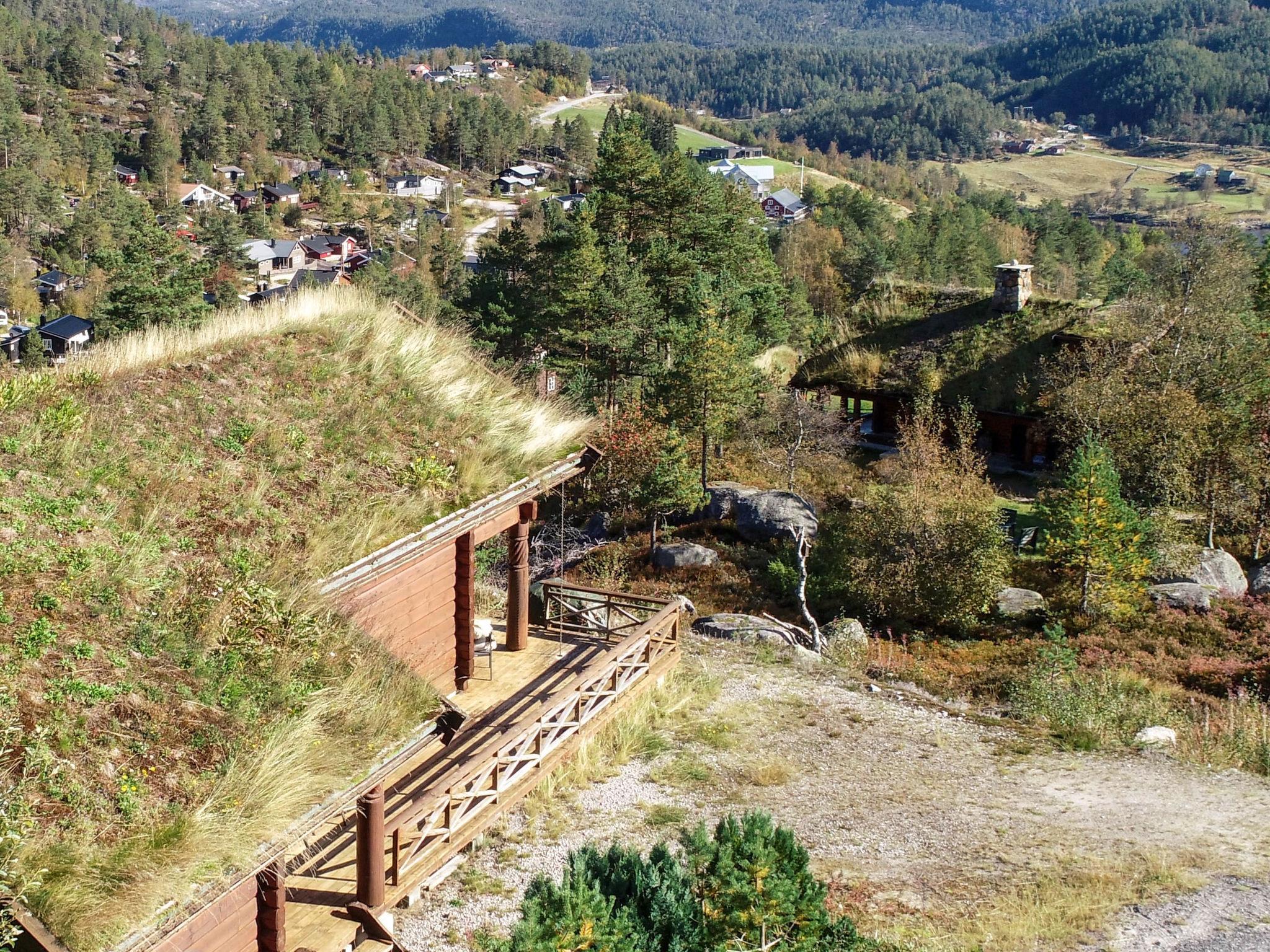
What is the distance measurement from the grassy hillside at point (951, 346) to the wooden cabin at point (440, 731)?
17.3 meters

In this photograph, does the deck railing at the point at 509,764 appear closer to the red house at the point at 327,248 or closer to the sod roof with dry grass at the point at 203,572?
the sod roof with dry grass at the point at 203,572

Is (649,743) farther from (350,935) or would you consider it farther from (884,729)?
(350,935)

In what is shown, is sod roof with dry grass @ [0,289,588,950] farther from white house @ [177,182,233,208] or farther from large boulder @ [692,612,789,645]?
white house @ [177,182,233,208]

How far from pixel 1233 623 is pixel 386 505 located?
1581 centimetres

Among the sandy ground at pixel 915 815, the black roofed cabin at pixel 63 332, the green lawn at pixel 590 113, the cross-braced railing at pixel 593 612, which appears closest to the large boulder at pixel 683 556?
the cross-braced railing at pixel 593 612

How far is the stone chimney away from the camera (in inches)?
1172

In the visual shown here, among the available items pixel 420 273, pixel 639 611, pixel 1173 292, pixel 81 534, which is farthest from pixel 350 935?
pixel 420 273

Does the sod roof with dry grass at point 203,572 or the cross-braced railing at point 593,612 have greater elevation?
the sod roof with dry grass at point 203,572

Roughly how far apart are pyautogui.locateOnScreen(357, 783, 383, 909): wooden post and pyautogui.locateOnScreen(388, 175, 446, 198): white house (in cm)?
10333

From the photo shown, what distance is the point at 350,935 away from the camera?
25.1 ft

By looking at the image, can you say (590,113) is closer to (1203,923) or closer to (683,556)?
(683,556)

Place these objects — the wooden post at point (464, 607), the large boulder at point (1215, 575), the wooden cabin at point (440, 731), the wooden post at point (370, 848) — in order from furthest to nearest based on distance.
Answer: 1. the large boulder at point (1215, 575)
2. the wooden post at point (464, 607)
3. the wooden post at point (370, 848)
4. the wooden cabin at point (440, 731)

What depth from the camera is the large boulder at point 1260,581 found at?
813 inches

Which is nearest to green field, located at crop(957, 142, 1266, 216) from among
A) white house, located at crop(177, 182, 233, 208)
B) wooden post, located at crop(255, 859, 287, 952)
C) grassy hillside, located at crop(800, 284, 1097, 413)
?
white house, located at crop(177, 182, 233, 208)
